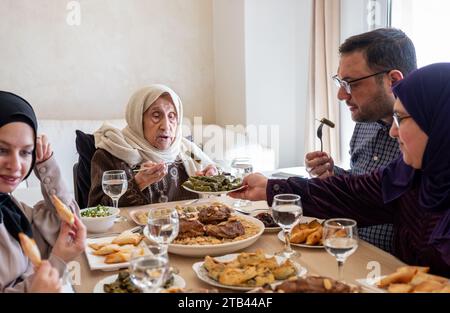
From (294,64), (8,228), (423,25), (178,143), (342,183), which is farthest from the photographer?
(294,64)

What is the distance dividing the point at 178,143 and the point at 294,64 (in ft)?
6.18

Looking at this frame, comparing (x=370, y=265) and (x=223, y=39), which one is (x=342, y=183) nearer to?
(x=370, y=265)

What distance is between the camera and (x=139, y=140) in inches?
105

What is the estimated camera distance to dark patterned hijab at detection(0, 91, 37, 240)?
1323 millimetres

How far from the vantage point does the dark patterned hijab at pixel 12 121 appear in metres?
1.32

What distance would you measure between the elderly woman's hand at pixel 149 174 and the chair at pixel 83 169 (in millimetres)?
529

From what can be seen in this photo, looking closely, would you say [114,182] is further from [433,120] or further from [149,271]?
[433,120]

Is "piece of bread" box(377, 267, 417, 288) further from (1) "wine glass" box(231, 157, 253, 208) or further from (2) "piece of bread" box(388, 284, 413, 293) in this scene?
(1) "wine glass" box(231, 157, 253, 208)

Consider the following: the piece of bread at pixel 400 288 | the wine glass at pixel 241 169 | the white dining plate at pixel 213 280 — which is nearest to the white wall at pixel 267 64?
the wine glass at pixel 241 169

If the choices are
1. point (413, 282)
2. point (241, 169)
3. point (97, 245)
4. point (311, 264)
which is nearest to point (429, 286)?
point (413, 282)

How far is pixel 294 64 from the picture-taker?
424cm

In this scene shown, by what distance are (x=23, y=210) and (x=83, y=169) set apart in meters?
1.28

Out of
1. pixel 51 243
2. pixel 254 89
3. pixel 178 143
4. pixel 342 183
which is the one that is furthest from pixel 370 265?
pixel 254 89

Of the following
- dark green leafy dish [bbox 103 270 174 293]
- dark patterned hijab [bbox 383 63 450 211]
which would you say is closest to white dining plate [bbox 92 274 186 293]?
dark green leafy dish [bbox 103 270 174 293]
